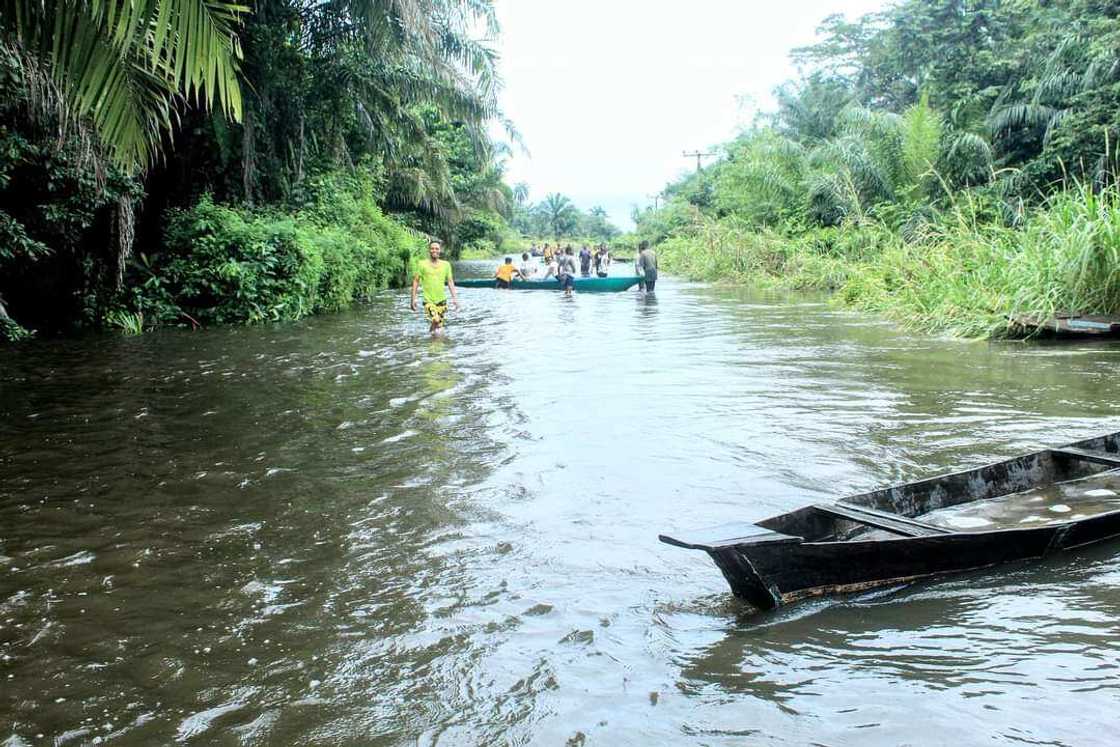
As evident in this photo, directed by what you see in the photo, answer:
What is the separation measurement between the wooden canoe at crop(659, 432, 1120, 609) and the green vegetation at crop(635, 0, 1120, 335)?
8.10 metres

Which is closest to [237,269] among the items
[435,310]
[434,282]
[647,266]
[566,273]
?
[435,310]

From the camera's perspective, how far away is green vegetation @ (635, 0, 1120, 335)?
40.2ft

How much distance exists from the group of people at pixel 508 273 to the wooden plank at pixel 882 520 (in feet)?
29.1

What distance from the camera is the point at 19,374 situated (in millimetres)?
10094

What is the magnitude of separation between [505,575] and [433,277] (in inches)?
366

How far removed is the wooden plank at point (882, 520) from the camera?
152 inches

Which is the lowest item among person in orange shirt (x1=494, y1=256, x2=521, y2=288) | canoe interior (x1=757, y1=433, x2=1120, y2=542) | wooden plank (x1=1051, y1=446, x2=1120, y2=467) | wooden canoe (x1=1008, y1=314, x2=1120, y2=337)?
canoe interior (x1=757, y1=433, x2=1120, y2=542)

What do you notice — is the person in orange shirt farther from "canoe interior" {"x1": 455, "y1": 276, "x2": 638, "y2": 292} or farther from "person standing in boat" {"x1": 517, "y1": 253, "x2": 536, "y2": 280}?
"person standing in boat" {"x1": 517, "y1": 253, "x2": 536, "y2": 280}

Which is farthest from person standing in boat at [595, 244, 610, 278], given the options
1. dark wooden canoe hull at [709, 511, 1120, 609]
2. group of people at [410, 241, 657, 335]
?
dark wooden canoe hull at [709, 511, 1120, 609]

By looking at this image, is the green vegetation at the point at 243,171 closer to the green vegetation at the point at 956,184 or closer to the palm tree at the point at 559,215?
the green vegetation at the point at 956,184

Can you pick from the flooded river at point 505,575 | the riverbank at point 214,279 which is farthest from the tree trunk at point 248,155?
the flooded river at point 505,575

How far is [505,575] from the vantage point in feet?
13.8

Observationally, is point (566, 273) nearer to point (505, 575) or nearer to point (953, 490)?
point (953, 490)

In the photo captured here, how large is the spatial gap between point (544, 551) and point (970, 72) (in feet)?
84.2
